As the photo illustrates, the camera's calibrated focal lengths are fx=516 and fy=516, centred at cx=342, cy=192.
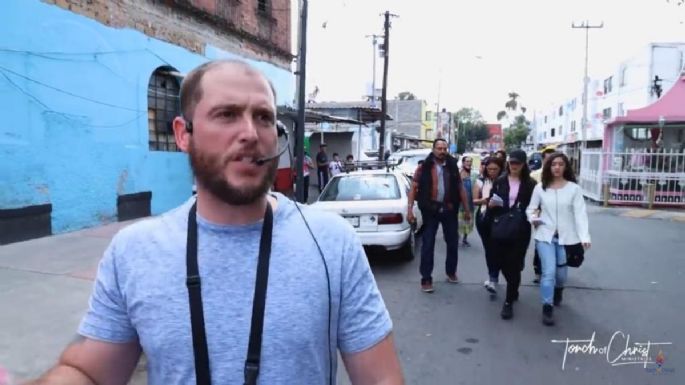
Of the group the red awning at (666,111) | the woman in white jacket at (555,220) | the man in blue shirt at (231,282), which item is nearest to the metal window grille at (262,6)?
the red awning at (666,111)

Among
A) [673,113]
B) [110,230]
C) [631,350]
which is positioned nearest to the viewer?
[631,350]

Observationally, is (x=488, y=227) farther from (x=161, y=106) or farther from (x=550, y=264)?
(x=161, y=106)

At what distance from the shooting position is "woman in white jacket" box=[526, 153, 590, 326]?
5102mm

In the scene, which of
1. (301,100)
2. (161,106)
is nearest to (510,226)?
(301,100)

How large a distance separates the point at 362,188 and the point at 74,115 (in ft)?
16.6

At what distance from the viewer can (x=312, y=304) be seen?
133 cm

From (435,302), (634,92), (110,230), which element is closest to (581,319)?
(435,302)

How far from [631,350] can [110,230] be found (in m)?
8.11

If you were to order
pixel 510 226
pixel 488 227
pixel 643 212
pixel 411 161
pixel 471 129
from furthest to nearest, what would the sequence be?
pixel 471 129 < pixel 411 161 < pixel 643 212 < pixel 488 227 < pixel 510 226

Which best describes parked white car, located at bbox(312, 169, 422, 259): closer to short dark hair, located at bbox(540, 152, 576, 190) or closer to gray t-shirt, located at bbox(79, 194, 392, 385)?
short dark hair, located at bbox(540, 152, 576, 190)

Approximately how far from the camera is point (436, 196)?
6.21 metres

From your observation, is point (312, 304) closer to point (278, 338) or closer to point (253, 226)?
point (278, 338)

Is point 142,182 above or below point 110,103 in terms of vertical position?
below

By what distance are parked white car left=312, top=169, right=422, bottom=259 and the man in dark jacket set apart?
3.69 ft
